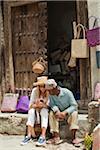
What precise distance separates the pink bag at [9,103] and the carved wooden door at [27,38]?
0.39 metres

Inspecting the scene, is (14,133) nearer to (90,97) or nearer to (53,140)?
(53,140)

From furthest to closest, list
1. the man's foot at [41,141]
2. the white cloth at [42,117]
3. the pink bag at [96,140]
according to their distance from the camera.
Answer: the white cloth at [42,117]
the man's foot at [41,141]
the pink bag at [96,140]

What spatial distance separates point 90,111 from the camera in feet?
23.6

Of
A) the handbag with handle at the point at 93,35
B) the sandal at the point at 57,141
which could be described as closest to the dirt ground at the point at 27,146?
the sandal at the point at 57,141

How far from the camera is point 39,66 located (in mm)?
8414

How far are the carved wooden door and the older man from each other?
1626 millimetres

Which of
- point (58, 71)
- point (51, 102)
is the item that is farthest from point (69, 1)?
point (51, 102)

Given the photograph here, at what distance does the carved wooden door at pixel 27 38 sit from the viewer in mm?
8609

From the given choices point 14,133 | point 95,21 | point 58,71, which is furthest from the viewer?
Result: point 58,71

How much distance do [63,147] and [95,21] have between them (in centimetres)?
238

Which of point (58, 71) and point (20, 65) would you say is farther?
point (58, 71)

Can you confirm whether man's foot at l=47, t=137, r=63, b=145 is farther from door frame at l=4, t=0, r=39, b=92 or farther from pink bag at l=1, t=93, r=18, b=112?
door frame at l=4, t=0, r=39, b=92

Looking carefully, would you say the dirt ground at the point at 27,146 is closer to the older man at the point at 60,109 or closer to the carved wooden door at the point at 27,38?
the older man at the point at 60,109

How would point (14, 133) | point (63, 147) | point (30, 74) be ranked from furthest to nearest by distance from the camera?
point (30, 74) → point (14, 133) → point (63, 147)
